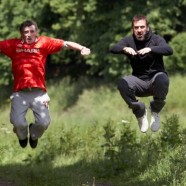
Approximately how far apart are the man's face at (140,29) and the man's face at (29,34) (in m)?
1.68

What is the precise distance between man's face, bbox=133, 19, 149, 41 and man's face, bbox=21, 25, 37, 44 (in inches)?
66.2

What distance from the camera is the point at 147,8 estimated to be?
22453 millimetres

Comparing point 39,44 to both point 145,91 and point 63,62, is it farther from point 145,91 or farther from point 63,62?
point 63,62

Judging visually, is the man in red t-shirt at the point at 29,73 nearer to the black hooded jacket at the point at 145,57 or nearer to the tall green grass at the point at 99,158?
the black hooded jacket at the point at 145,57

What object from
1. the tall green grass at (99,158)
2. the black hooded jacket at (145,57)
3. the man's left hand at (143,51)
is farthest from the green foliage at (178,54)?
the man's left hand at (143,51)

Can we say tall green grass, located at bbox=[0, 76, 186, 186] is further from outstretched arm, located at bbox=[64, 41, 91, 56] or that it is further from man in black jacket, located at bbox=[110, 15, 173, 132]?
outstretched arm, located at bbox=[64, 41, 91, 56]

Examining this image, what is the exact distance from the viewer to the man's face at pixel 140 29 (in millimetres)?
8602

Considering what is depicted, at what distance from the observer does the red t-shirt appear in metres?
8.86

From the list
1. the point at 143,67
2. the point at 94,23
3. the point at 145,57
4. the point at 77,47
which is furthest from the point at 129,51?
the point at 94,23

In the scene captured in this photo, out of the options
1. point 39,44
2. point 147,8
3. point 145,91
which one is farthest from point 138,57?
point 147,8

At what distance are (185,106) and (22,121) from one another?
12.7 metres

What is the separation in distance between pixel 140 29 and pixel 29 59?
1873 millimetres

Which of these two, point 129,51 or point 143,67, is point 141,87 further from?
point 129,51

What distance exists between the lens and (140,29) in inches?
341
